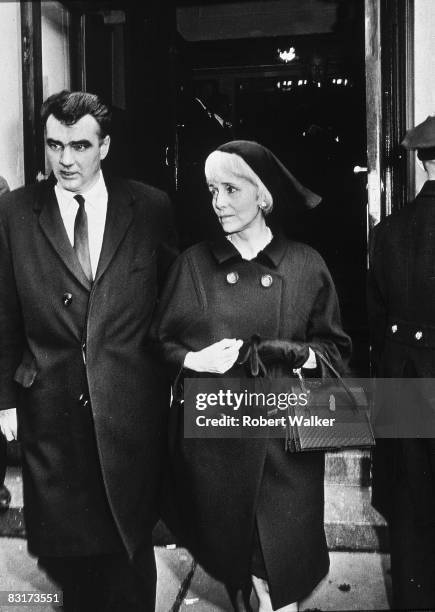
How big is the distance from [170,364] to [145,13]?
56.1 inches

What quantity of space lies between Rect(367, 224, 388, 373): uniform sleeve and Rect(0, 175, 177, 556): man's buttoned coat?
0.80 meters

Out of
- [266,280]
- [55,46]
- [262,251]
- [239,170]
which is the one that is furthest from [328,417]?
[55,46]

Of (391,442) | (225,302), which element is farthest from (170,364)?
(391,442)

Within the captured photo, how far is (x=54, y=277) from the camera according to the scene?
2383mm

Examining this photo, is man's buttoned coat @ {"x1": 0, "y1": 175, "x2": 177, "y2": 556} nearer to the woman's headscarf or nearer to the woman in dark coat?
the woman in dark coat

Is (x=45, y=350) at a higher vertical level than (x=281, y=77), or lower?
lower

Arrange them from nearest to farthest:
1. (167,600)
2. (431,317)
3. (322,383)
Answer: (322,383) < (431,317) < (167,600)

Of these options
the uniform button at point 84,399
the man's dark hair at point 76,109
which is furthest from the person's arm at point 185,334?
the man's dark hair at point 76,109

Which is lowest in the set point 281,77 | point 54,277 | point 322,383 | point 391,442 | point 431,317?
point 391,442

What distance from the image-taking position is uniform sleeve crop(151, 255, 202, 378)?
92.5 inches

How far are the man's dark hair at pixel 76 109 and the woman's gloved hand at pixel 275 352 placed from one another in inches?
37.5

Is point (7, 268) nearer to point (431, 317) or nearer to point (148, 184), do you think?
point (148, 184)

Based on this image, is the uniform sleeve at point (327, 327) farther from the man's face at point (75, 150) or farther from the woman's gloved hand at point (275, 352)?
the man's face at point (75, 150)

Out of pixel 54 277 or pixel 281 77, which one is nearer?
pixel 54 277
